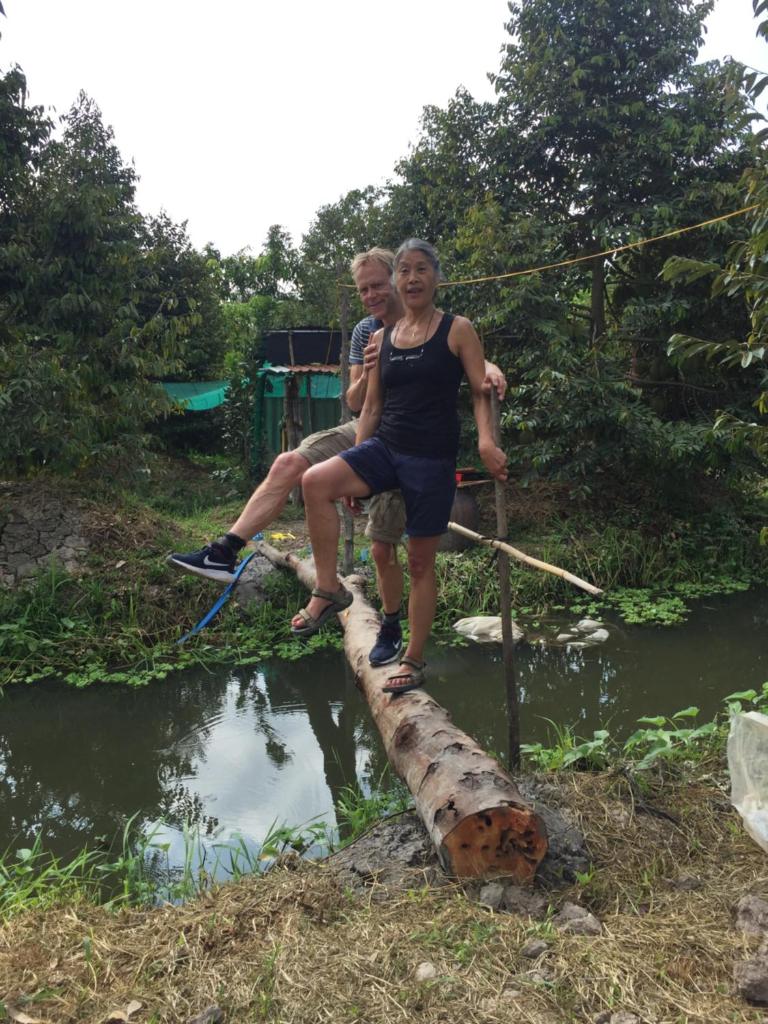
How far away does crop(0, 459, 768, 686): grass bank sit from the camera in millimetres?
6246

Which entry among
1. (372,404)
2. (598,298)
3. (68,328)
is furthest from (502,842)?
(598,298)

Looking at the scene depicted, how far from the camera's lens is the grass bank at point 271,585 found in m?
6.25

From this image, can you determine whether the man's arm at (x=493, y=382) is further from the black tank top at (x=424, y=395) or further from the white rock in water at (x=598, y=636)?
the white rock in water at (x=598, y=636)

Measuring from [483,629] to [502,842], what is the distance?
4289 mm

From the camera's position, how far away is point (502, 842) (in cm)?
252

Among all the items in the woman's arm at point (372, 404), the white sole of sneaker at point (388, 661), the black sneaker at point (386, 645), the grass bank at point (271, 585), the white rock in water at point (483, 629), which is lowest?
the white rock in water at point (483, 629)

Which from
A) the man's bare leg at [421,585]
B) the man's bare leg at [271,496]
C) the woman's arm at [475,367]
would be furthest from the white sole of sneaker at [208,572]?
the woman's arm at [475,367]

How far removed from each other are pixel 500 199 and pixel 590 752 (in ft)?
24.5

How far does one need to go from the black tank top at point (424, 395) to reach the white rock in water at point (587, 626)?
4.18 meters

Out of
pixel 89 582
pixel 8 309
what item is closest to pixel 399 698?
pixel 89 582

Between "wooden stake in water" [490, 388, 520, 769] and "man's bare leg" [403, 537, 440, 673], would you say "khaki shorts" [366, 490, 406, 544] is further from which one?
"wooden stake in water" [490, 388, 520, 769]

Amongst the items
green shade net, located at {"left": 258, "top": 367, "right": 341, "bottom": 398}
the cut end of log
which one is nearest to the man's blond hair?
the cut end of log

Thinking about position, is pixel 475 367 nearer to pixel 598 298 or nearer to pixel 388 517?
pixel 388 517

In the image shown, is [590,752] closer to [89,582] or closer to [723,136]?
[89,582]
